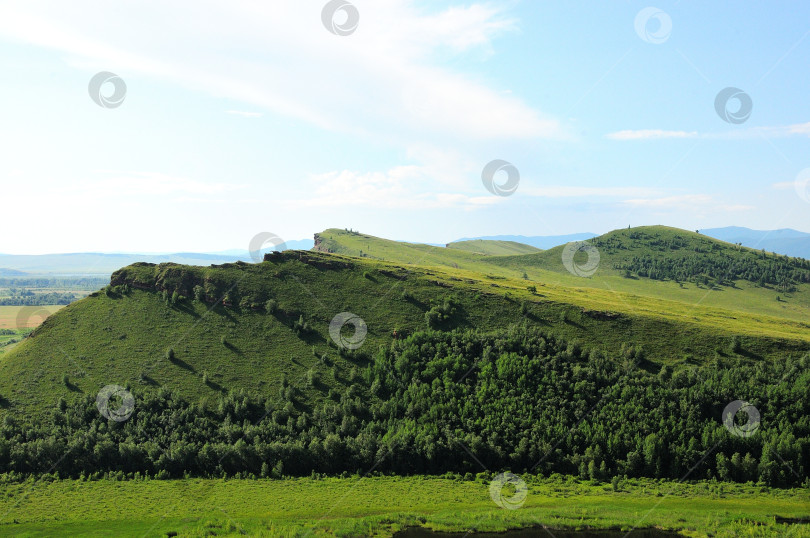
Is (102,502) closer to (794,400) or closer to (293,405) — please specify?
(293,405)

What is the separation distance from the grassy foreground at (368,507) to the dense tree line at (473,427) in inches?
140

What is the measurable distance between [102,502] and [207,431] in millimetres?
18057

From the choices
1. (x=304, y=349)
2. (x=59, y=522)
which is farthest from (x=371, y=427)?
(x=59, y=522)

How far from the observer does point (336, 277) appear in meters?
128

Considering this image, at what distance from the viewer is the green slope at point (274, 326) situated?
9438 cm

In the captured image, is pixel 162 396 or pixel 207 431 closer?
pixel 207 431

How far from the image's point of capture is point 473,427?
81.4 metres

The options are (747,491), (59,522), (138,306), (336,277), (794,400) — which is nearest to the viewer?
(59,522)

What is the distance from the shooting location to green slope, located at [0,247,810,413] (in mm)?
94375

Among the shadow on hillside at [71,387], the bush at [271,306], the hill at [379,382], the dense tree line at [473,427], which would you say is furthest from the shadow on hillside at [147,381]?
the bush at [271,306]

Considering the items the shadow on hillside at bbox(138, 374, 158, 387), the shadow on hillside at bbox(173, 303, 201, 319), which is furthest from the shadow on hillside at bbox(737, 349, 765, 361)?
the shadow on hillside at bbox(173, 303, 201, 319)

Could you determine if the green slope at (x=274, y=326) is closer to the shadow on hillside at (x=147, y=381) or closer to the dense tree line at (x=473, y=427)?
the shadow on hillside at (x=147, y=381)

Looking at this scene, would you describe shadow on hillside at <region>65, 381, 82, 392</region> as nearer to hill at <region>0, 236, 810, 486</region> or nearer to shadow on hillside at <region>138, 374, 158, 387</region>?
hill at <region>0, 236, 810, 486</region>

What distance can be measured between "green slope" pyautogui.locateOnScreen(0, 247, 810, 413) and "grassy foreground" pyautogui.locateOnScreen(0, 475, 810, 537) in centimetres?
2188
